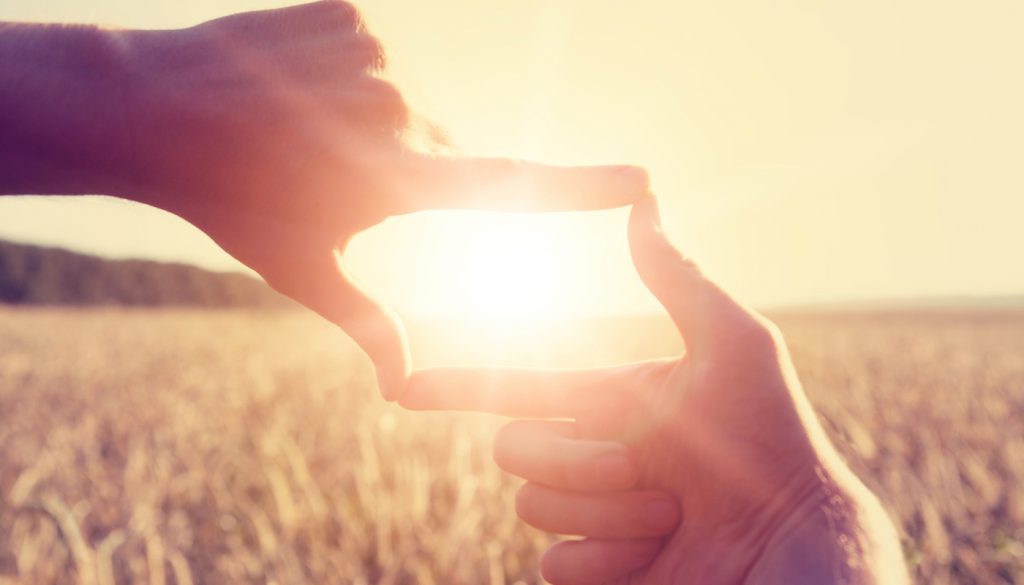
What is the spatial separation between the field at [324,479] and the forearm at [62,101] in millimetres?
1296

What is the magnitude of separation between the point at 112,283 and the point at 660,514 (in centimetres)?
4809

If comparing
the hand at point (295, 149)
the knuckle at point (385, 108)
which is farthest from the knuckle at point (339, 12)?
the knuckle at point (385, 108)

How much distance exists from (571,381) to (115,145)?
92 centimetres

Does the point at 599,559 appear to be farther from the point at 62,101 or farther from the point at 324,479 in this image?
the point at 324,479

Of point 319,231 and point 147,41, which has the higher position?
point 147,41

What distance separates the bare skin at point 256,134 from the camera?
1.23 metres

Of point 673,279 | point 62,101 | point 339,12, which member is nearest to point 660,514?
point 673,279

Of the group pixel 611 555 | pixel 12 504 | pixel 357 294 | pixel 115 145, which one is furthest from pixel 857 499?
pixel 12 504

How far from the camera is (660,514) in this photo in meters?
1.35

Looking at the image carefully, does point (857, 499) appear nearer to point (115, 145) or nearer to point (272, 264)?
point (272, 264)

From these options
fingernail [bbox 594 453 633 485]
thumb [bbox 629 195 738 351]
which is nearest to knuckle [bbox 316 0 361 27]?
thumb [bbox 629 195 738 351]

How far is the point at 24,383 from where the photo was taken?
638 centimetres

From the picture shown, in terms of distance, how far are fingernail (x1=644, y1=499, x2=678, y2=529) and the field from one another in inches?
12.4

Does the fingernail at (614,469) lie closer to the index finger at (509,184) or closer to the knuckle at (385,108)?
the index finger at (509,184)
